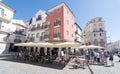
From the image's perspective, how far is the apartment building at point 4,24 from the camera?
2536cm

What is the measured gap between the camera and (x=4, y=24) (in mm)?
26141

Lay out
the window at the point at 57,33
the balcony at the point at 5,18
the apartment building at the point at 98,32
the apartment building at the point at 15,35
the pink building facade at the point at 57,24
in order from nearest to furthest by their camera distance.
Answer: the pink building facade at the point at 57,24 → the window at the point at 57,33 → the balcony at the point at 5,18 → the apartment building at the point at 15,35 → the apartment building at the point at 98,32

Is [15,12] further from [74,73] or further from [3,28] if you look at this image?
[74,73]

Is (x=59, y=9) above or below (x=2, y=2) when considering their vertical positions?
below

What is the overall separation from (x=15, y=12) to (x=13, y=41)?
8.31m

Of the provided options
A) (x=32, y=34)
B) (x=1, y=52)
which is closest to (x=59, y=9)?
(x=32, y=34)

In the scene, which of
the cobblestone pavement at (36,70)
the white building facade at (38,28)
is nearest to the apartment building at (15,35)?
the white building facade at (38,28)

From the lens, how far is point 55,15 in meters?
25.9

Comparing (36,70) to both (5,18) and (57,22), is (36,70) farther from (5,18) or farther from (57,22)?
(5,18)

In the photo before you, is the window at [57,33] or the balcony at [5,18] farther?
the balcony at [5,18]

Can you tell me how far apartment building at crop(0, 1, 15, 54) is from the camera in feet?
83.2

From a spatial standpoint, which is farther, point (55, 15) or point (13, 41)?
point (13, 41)

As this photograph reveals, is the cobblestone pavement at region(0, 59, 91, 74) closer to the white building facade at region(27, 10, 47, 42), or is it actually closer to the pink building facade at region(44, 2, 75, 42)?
the pink building facade at region(44, 2, 75, 42)

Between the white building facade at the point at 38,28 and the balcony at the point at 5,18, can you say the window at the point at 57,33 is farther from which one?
the balcony at the point at 5,18
